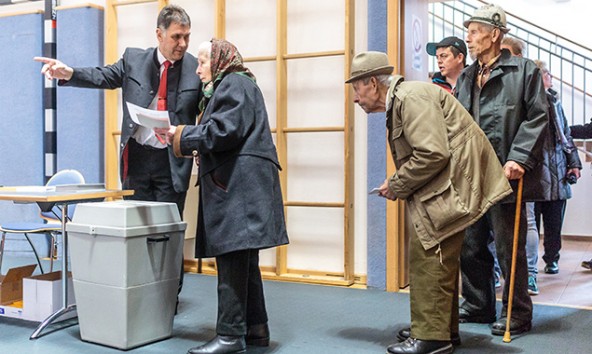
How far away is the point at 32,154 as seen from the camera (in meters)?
5.48

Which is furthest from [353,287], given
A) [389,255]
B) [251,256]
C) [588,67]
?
[588,67]

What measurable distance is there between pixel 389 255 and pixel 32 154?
10.5 feet

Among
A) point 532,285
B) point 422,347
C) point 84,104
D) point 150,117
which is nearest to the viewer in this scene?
point 422,347

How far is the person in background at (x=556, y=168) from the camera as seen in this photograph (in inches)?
169

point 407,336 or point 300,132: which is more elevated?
point 300,132

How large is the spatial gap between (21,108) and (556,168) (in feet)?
13.9

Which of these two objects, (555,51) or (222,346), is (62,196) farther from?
(555,51)

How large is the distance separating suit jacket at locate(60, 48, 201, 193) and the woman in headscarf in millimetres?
707

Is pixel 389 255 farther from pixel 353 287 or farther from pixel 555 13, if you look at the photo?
pixel 555 13

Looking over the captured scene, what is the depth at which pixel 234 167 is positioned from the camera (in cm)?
265

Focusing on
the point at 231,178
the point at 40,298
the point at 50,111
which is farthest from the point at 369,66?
the point at 50,111

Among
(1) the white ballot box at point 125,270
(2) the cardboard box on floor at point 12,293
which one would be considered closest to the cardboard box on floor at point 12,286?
(2) the cardboard box on floor at point 12,293

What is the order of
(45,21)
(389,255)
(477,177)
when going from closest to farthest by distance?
(477,177) → (389,255) → (45,21)

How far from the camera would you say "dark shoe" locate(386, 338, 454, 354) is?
2.62 m
